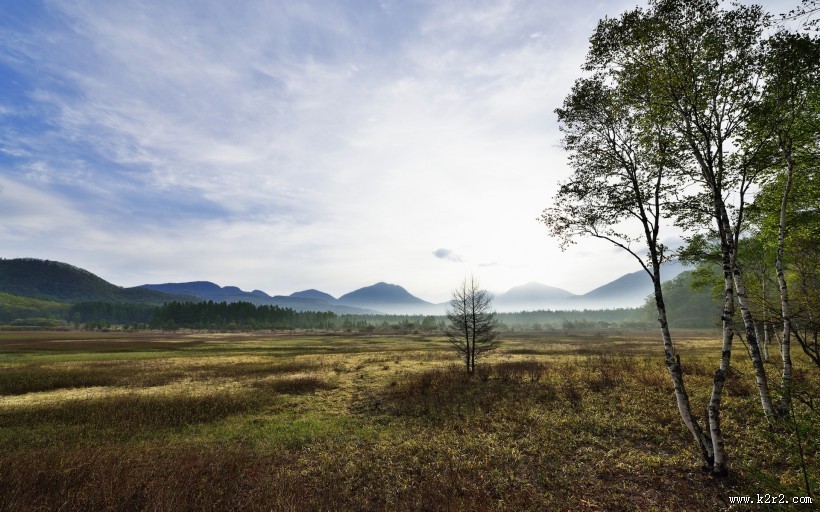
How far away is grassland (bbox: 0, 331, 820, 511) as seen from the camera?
34.7 ft

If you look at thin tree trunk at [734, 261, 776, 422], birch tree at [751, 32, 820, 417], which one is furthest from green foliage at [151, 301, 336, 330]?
birch tree at [751, 32, 820, 417]

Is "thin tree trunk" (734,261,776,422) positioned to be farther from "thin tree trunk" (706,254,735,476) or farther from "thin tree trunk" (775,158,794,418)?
"thin tree trunk" (706,254,735,476)

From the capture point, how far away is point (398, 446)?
620 inches

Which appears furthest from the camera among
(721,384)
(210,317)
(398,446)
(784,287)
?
(210,317)

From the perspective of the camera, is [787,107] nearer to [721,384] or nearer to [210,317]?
[721,384]

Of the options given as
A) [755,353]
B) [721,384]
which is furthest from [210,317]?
[755,353]

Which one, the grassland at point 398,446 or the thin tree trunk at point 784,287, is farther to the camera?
the thin tree trunk at point 784,287

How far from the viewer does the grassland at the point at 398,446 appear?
10570mm

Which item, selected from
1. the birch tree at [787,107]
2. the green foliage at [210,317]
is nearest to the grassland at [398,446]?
the birch tree at [787,107]

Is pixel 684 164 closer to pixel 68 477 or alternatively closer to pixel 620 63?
pixel 620 63

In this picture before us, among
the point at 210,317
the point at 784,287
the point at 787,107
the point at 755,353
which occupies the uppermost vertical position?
the point at 787,107

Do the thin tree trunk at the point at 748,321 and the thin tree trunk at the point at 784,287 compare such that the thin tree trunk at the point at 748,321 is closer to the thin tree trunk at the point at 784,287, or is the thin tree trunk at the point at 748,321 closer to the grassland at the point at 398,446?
the thin tree trunk at the point at 784,287

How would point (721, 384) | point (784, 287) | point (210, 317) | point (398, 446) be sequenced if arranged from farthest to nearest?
A: point (210, 317) < point (398, 446) < point (784, 287) < point (721, 384)

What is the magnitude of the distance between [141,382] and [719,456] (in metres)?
41.0
